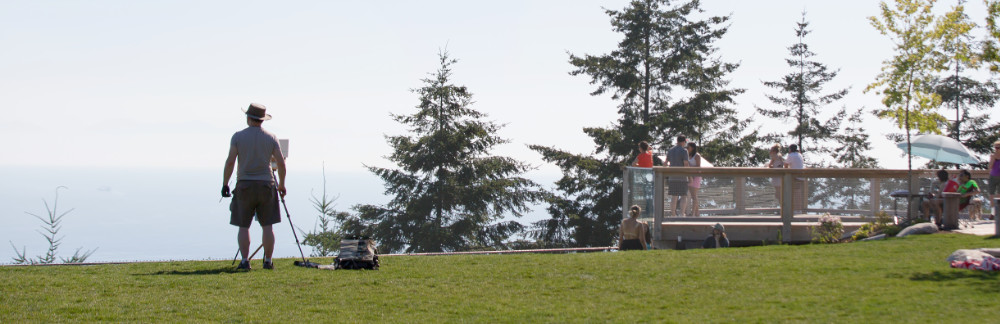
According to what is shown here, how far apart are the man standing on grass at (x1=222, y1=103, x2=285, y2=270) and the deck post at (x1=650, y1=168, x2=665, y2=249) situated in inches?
268

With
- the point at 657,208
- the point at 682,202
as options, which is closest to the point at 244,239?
the point at 657,208

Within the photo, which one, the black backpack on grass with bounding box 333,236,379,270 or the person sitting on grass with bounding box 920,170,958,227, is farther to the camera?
the person sitting on grass with bounding box 920,170,958,227

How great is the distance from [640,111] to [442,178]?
909 centimetres

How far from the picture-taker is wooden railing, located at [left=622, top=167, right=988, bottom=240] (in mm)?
14797

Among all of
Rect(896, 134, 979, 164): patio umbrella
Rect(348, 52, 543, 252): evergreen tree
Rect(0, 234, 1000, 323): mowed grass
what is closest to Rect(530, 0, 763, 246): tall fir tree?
Rect(348, 52, 543, 252): evergreen tree

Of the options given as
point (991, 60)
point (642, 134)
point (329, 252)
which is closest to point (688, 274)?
point (991, 60)

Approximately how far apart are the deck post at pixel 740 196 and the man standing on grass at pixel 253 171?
8652mm

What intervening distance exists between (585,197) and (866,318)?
110 ft

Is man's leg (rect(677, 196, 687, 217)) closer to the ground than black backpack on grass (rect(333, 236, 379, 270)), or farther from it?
farther from it

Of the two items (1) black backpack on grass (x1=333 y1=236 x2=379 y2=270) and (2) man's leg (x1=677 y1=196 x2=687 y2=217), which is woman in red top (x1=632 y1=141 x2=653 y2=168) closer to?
(2) man's leg (x1=677 y1=196 x2=687 y2=217)

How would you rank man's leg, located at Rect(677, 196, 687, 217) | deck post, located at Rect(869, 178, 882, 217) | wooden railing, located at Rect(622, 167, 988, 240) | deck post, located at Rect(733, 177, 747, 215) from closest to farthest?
1. wooden railing, located at Rect(622, 167, 988, 240)
2. man's leg, located at Rect(677, 196, 687, 217)
3. deck post, located at Rect(869, 178, 882, 217)
4. deck post, located at Rect(733, 177, 747, 215)

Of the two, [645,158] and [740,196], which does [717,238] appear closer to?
[740,196]

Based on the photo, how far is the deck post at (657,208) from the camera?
1505 cm

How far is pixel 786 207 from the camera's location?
14.9 metres
